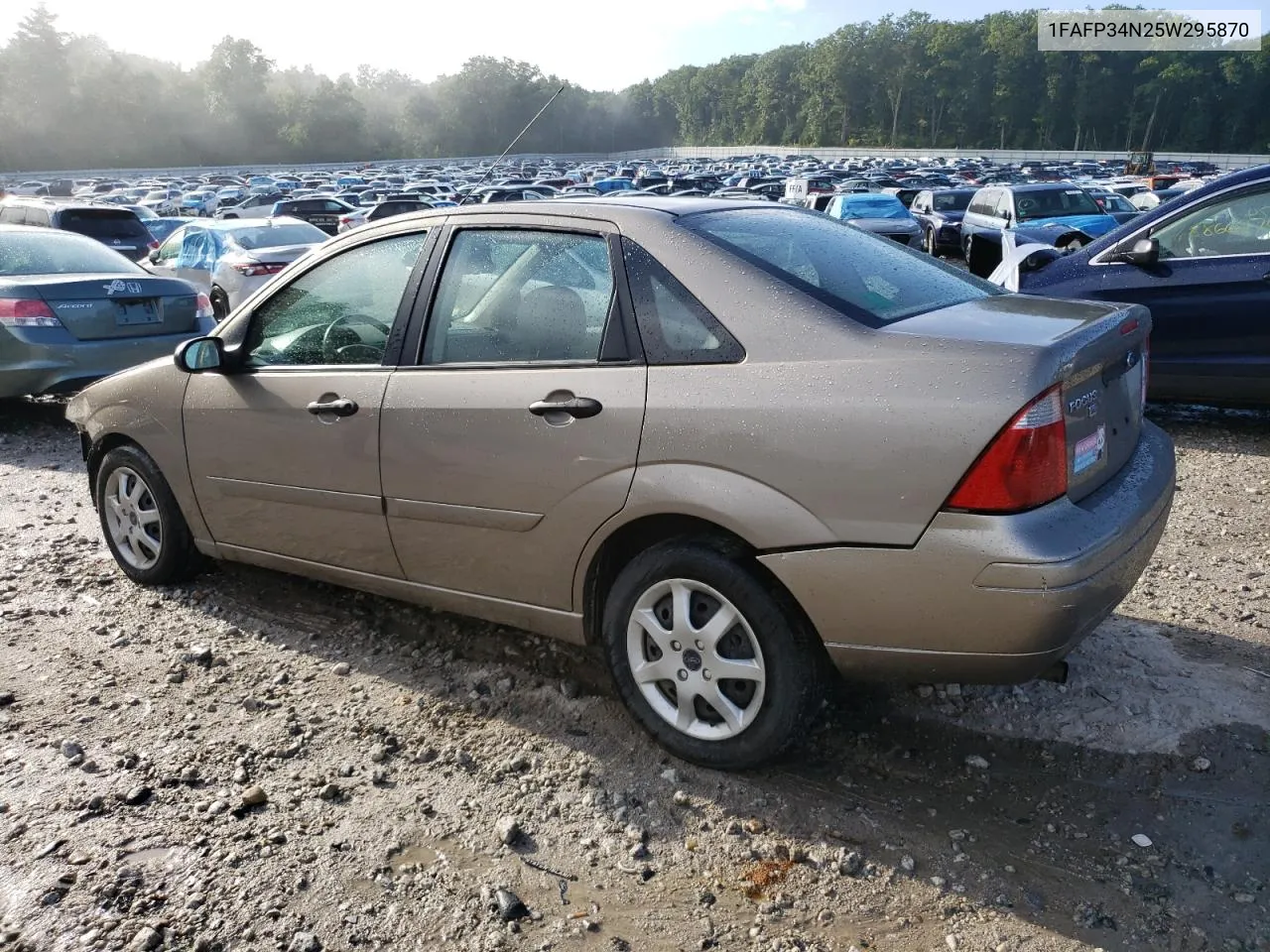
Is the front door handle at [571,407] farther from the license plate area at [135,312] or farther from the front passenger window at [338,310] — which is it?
the license plate area at [135,312]

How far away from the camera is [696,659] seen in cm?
300

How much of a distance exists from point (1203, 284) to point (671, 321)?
498 cm

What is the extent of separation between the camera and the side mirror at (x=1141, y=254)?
650cm

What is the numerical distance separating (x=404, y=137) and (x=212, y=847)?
14591 cm

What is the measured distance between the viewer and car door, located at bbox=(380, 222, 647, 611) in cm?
303

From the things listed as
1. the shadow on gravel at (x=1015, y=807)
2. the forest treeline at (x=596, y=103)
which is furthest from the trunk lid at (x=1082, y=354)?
the forest treeline at (x=596, y=103)

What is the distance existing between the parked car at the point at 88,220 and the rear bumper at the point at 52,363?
23.1ft

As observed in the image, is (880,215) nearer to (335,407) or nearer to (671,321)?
(335,407)

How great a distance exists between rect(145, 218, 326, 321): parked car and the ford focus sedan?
9523 millimetres

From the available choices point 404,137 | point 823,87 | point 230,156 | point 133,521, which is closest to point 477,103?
point 404,137

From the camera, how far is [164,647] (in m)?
4.11

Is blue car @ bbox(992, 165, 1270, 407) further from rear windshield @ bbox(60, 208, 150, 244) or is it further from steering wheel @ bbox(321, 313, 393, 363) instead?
rear windshield @ bbox(60, 208, 150, 244)

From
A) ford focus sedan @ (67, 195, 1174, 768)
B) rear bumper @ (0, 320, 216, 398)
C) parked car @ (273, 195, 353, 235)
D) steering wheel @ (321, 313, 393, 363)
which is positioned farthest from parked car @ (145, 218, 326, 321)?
parked car @ (273, 195, 353, 235)

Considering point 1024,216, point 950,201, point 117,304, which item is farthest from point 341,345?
point 950,201
